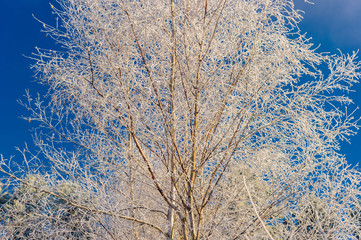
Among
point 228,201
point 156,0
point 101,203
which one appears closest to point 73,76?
point 156,0

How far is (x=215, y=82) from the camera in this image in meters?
→ 3.59

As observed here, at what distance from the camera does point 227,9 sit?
361cm

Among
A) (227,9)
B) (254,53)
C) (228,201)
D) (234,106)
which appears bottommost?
(228,201)

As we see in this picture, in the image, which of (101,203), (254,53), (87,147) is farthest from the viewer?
(87,147)

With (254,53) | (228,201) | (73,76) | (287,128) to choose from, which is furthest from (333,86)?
(73,76)

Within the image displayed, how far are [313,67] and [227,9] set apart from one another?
1.18 metres

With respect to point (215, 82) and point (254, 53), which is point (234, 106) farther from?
point (254, 53)

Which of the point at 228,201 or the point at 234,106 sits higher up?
the point at 234,106

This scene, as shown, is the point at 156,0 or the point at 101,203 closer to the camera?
the point at 156,0

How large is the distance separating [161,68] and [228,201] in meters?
1.78

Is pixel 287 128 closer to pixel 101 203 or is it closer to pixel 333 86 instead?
pixel 333 86

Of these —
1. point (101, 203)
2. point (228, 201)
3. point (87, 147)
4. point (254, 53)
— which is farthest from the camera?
point (87, 147)

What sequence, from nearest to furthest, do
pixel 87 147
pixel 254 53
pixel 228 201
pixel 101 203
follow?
1. pixel 254 53
2. pixel 228 201
3. pixel 101 203
4. pixel 87 147

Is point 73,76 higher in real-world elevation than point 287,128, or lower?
higher
